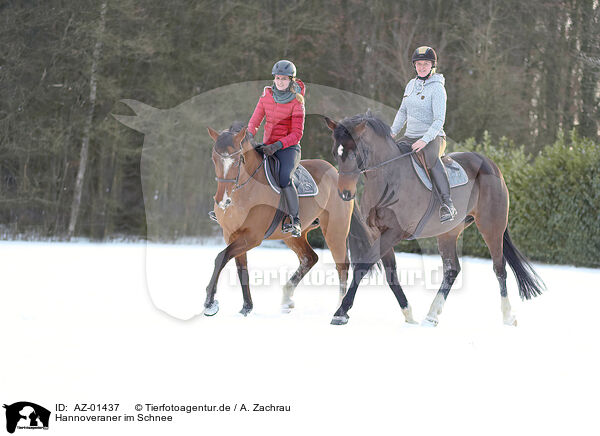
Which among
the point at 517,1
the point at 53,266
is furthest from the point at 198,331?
the point at 517,1

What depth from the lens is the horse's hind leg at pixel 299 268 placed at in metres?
8.33

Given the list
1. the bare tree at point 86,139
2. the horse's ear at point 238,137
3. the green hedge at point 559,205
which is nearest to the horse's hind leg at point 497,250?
the horse's ear at point 238,137

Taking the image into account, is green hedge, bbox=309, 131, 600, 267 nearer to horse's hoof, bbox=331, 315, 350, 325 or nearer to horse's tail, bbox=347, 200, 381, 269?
horse's tail, bbox=347, 200, 381, 269

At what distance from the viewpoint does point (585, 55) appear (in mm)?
18062

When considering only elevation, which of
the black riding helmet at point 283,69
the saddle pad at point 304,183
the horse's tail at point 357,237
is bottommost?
the horse's tail at point 357,237

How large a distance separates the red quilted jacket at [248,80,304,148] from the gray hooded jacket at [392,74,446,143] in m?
1.06

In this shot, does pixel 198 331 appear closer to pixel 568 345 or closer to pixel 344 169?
pixel 344 169

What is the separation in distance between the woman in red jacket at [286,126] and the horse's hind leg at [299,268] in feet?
2.77

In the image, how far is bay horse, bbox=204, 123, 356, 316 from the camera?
691 centimetres

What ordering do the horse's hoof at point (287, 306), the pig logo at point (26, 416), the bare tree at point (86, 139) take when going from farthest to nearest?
the bare tree at point (86, 139)
the horse's hoof at point (287, 306)
the pig logo at point (26, 416)

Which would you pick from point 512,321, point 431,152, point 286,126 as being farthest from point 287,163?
point 512,321

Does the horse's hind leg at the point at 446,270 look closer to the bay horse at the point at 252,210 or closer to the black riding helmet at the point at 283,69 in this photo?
the bay horse at the point at 252,210

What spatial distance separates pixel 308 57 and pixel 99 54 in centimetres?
649

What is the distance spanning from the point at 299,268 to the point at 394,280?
1506 mm
